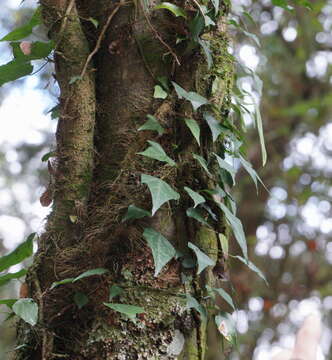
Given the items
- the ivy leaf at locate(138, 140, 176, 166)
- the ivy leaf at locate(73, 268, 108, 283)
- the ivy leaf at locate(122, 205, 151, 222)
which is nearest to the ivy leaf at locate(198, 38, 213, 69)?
the ivy leaf at locate(138, 140, 176, 166)

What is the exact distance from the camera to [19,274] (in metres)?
1.23

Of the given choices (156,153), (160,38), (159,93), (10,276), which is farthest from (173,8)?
(10,276)

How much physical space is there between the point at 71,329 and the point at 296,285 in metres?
3.95

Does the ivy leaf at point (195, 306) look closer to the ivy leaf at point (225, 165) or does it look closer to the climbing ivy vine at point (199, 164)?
the climbing ivy vine at point (199, 164)

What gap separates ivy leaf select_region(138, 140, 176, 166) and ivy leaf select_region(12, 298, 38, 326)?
38 cm

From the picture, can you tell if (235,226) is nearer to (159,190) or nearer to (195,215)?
(195,215)

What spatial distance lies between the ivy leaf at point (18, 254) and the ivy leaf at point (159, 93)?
0.41m

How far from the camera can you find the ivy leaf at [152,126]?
1148 millimetres

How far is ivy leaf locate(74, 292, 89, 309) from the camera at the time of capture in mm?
1100

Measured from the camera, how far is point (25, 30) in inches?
55.1

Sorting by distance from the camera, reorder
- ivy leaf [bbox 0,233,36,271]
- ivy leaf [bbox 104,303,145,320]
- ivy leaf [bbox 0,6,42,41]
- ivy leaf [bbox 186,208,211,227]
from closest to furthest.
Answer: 1. ivy leaf [bbox 104,303,145,320]
2. ivy leaf [bbox 186,208,211,227]
3. ivy leaf [bbox 0,233,36,271]
4. ivy leaf [bbox 0,6,42,41]

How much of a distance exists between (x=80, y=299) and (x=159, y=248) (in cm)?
19

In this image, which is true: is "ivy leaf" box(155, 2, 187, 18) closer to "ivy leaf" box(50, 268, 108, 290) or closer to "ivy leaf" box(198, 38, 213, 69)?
"ivy leaf" box(198, 38, 213, 69)

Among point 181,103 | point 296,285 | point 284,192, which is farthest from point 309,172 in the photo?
point 181,103
